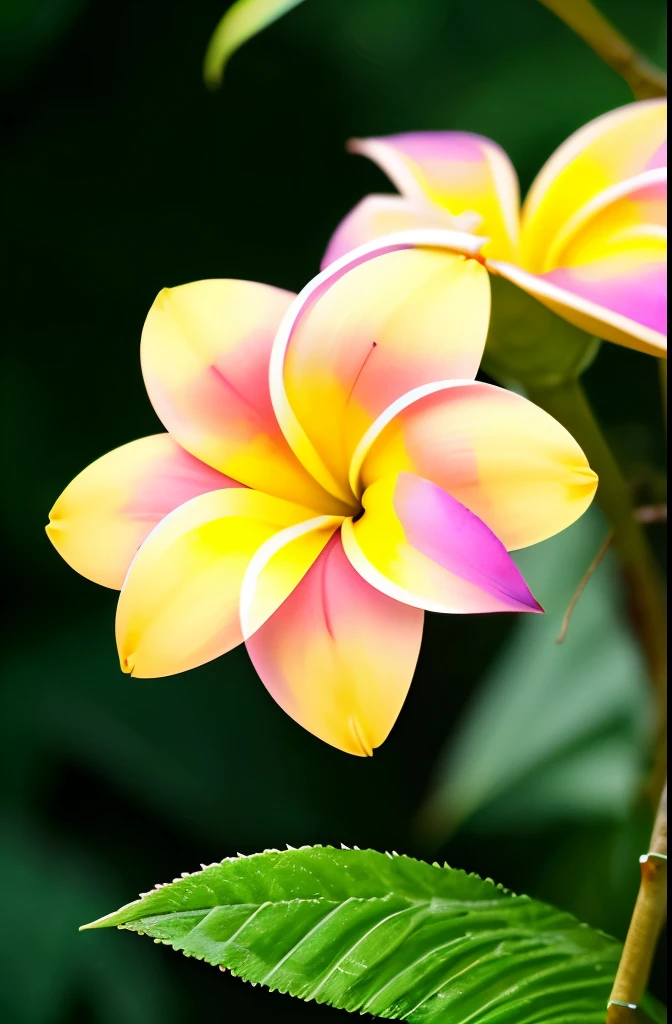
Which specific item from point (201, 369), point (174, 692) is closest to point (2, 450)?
point (174, 692)

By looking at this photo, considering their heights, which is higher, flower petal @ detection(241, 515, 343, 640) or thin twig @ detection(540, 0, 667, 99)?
thin twig @ detection(540, 0, 667, 99)

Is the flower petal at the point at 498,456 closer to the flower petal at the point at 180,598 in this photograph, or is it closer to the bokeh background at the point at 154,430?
the flower petal at the point at 180,598

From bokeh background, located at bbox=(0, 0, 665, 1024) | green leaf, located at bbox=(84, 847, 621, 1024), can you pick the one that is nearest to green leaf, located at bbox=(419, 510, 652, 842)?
bokeh background, located at bbox=(0, 0, 665, 1024)

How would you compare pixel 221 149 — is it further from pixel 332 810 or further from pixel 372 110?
pixel 332 810

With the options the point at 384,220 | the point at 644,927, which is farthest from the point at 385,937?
the point at 384,220

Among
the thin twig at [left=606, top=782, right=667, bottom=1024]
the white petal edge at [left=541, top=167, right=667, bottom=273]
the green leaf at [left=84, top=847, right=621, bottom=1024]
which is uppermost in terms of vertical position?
the white petal edge at [left=541, top=167, right=667, bottom=273]

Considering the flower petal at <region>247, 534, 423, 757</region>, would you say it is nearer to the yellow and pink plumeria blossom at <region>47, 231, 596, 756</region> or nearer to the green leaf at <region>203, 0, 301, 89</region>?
the yellow and pink plumeria blossom at <region>47, 231, 596, 756</region>

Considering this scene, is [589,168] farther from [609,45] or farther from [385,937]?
[385,937]
